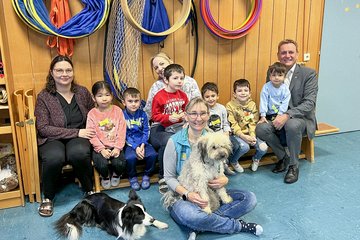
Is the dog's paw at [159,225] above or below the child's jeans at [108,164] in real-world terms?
below

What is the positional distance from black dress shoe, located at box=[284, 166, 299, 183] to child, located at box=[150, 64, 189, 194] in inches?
39.3

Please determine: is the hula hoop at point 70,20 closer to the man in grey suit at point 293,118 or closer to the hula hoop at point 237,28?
the hula hoop at point 237,28

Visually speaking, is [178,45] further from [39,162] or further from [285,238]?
[285,238]

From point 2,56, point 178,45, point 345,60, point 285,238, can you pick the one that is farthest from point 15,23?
point 345,60

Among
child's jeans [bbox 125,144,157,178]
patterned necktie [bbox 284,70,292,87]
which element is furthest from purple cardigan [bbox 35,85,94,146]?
patterned necktie [bbox 284,70,292,87]

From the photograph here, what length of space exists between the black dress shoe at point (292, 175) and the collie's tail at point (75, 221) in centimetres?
161

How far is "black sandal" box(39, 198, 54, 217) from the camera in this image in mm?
2457

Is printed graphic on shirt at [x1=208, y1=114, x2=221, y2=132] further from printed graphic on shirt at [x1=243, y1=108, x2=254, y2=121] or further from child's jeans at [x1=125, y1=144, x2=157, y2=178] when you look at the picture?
child's jeans at [x1=125, y1=144, x2=157, y2=178]

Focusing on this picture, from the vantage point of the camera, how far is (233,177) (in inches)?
121

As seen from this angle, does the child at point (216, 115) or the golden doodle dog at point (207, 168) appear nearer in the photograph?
the golden doodle dog at point (207, 168)

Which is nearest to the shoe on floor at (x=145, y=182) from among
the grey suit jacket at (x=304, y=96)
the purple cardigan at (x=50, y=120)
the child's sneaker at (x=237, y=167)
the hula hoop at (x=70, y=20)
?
the purple cardigan at (x=50, y=120)

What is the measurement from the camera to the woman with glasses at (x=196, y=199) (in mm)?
2098

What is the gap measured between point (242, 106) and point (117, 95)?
3.64 ft

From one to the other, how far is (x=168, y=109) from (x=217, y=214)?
1.03 meters
